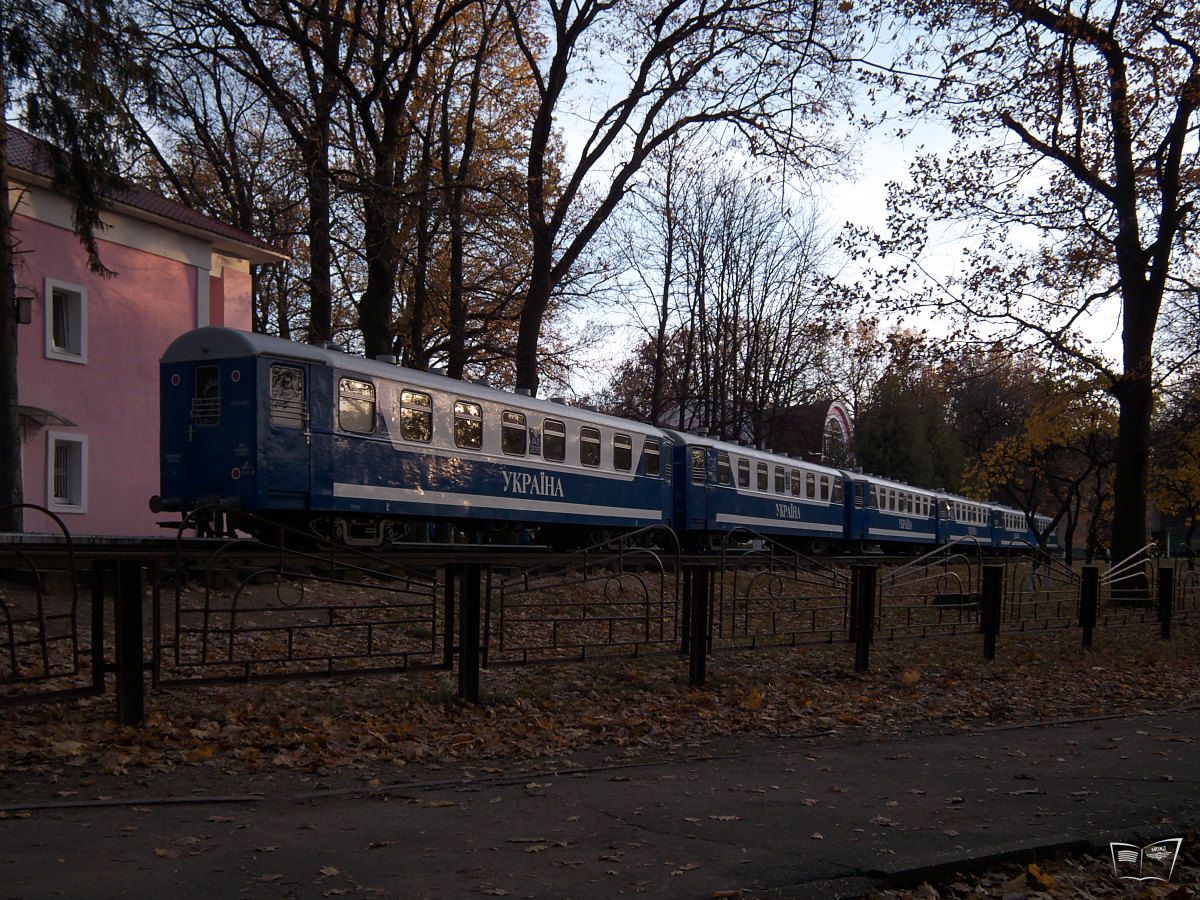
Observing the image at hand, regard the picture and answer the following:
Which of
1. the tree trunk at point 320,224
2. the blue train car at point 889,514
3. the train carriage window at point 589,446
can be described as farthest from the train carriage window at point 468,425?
the blue train car at point 889,514

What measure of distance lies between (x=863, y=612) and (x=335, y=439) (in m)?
8.20

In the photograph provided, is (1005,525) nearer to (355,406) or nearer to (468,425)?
(468,425)

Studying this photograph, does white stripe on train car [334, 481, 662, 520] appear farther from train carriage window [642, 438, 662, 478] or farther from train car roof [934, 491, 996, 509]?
train car roof [934, 491, 996, 509]

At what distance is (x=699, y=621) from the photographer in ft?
32.6

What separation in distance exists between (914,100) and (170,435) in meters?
12.2

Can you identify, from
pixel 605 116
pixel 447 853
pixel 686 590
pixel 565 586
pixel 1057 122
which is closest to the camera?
pixel 447 853

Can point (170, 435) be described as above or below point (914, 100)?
below

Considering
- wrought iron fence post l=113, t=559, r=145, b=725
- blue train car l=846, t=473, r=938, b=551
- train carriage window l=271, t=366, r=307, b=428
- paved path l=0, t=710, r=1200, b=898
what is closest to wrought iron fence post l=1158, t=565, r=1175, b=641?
paved path l=0, t=710, r=1200, b=898

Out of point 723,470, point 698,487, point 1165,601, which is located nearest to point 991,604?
point 1165,601

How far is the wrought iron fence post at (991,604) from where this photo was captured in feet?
42.7

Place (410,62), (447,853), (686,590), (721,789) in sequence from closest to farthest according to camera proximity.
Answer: (447,853) → (721,789) → (686,590) → (410,62)

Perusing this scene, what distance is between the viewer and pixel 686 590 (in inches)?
399

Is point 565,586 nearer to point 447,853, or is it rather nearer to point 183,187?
Answer: point 447,853

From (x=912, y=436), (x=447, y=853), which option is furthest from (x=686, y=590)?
(x=912, y=436)
